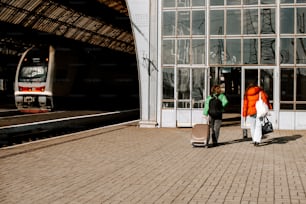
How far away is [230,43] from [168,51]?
97.8 inches

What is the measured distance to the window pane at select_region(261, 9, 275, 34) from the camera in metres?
17.8

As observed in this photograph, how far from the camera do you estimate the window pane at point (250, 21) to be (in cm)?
1791

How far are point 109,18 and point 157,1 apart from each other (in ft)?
54.4

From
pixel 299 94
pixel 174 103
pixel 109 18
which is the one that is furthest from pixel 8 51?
pixel 299 94

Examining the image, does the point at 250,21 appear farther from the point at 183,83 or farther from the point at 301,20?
the point at 183,83

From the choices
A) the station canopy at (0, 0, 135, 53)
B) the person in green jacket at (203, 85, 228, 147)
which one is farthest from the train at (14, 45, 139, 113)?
the person in green jacket at (203, 85, 228, 147)

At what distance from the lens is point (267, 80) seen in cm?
1789

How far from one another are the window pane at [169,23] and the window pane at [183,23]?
0.24 metres

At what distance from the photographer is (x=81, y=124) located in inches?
792

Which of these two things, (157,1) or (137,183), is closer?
(137,183)

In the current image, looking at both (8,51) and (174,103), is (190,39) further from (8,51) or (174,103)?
(8,51)

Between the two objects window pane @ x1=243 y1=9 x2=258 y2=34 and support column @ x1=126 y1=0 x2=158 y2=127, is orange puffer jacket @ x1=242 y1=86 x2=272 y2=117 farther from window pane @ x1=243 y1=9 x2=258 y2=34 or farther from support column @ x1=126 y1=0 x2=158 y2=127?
support column @ x1=126 y1=0 x2=158 y2=127

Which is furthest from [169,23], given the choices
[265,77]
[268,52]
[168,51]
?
[265,77]

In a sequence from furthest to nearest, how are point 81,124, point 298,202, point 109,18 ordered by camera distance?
1. point 109,18
2. point 81,124
3. point 298,202
